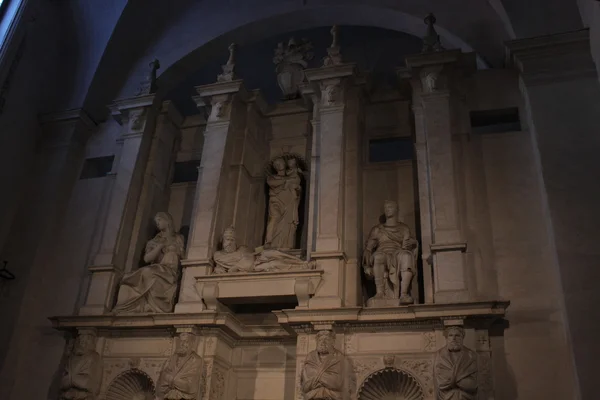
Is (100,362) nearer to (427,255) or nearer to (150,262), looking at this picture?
(150,262)

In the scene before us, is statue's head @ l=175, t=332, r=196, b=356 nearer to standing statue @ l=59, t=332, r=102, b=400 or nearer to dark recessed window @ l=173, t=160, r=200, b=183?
standing statue @ l=59, t=332, r=102, b=400

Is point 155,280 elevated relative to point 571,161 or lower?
lower

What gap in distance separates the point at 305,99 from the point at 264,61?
3452 millimetres

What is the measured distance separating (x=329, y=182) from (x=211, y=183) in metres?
2.15

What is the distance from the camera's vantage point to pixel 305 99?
35.6ft

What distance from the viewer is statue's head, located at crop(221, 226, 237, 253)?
30.9 feet

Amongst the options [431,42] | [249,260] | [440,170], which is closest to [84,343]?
[249,260]

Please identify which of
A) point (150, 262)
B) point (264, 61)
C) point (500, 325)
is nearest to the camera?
point (500, 325)

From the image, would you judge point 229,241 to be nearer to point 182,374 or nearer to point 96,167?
point 182,374

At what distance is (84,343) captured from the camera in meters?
9.08

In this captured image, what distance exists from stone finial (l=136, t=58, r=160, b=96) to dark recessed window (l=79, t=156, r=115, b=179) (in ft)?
5.06

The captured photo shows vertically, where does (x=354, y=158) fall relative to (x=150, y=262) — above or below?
above

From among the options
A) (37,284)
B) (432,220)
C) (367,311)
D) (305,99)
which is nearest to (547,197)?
(432,220)

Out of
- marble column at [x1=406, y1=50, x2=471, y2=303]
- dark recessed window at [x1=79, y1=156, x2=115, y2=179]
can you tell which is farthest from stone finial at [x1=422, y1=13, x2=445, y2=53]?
dark recessed window at [x1=79, y1=156, x2=115, y2=179]
